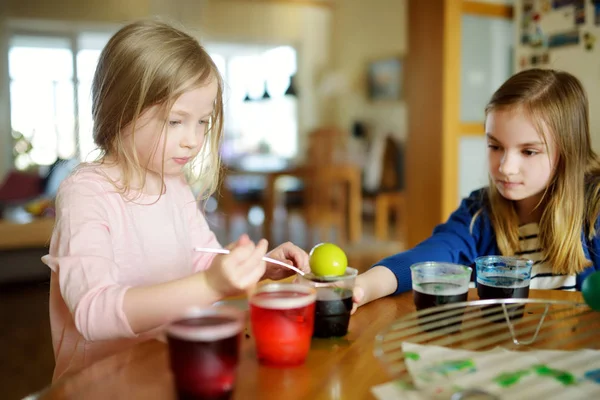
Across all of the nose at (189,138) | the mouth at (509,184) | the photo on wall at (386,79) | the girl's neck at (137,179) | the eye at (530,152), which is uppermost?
the photo on wall at (386,79)

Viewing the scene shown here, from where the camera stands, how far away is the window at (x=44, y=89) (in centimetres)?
711

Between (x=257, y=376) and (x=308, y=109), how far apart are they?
801 centimetres

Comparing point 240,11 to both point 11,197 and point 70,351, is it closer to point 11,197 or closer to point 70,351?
point 11,197

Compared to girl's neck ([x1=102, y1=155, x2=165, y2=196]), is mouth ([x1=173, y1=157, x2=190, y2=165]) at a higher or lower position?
higher

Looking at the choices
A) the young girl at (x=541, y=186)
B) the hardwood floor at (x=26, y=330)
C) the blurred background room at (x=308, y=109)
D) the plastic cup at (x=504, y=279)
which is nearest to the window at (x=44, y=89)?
the blurred background room at (x=308, y=109)

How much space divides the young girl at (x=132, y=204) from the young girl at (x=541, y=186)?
1.70 feet

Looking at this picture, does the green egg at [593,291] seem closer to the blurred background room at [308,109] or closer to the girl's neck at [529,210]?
the girl's neck at [529,210]

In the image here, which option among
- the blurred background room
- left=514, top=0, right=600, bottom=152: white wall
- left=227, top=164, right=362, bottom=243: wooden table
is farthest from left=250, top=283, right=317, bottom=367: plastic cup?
left=227, top=164, right=362, bottom=243: wooden table

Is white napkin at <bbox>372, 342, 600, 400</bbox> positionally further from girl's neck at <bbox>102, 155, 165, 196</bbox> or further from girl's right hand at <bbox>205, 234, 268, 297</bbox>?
girl's neck at <bbox>102, 155, 165, 196</bbox>

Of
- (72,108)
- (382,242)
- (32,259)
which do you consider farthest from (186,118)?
(72,108)

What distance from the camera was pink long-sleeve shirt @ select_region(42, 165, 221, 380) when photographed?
2.77 ft

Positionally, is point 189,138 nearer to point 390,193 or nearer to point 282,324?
point 282,324

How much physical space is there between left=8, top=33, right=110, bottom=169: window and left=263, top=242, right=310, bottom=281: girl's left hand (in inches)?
260

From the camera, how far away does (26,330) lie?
3.27 meters
